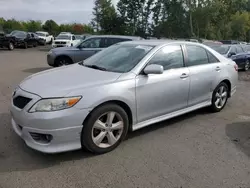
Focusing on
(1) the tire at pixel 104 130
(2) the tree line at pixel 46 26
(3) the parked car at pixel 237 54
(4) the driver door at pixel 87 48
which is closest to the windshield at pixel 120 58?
(1) the tire at pixel 104 130

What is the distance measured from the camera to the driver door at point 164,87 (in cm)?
415

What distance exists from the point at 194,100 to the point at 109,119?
2001mm

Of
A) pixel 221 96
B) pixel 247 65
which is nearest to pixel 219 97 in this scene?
pixel 221 96

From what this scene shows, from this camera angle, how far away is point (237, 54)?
12.7 meters

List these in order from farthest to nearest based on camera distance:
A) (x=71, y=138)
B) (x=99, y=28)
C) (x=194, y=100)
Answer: (x=99, y=28), (x=194, y=100), (x=71, y=138)

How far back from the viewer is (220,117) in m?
5.50

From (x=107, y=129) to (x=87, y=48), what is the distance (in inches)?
317

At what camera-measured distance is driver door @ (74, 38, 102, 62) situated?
11.3m

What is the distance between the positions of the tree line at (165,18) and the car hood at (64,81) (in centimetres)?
3718

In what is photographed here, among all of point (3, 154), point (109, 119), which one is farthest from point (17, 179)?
point (109, 119)

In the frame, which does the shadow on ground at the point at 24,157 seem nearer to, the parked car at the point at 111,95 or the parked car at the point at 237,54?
the parked car at the point at 111,95

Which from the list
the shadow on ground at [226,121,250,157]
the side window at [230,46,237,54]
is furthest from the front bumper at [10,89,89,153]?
the side window at [230,46,237,54]

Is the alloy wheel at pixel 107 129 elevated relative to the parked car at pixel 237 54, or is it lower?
lower

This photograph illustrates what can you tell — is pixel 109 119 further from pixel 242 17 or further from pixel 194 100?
pixel 242 17
